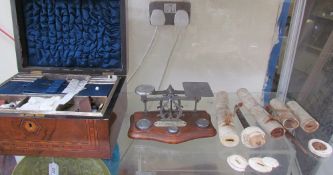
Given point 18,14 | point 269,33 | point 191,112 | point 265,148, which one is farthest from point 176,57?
point 18,14

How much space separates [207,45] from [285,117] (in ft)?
1.31

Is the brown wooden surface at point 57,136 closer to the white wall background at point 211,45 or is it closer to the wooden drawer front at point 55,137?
the wooden drawer front at point 55,137

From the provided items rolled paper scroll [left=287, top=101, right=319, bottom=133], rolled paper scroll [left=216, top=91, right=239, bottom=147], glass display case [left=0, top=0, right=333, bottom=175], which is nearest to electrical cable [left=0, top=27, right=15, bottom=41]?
glass display case [left=0, top=0, right=333, bottom=175]

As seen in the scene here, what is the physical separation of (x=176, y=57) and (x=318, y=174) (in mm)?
676

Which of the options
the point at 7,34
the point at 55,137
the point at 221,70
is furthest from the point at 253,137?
the point at 7,34

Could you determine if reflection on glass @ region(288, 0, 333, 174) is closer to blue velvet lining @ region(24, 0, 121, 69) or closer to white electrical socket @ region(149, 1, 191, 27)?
white electrical socket @ region(149, 1, 191, 27)

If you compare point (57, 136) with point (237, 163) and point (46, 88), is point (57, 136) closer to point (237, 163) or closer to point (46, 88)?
point (46, 88)

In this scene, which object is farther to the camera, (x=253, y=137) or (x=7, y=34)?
(x=7, y=34)

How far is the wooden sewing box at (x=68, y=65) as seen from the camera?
29.7 inches

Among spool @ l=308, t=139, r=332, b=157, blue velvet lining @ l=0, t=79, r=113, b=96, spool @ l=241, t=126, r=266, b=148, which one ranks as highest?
blue velvet lining @ l=0, t=79, r=113, b=96

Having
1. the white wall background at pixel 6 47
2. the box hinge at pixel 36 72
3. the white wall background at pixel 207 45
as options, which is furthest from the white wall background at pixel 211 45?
the white wall background at pixel 6 47

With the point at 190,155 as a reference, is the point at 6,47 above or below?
above

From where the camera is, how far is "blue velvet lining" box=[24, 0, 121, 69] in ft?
3.04

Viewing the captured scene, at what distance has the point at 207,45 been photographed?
3.60 ft
